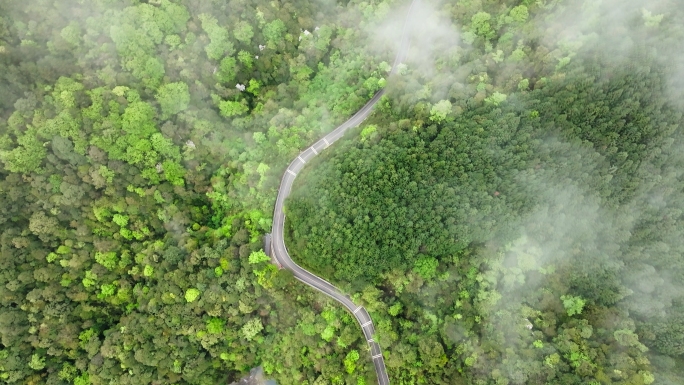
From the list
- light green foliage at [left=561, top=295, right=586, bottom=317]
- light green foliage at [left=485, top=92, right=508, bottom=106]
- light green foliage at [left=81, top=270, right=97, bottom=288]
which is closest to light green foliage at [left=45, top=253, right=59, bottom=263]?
light green foliage at [left=81, top=270, right=97, bottom=288]

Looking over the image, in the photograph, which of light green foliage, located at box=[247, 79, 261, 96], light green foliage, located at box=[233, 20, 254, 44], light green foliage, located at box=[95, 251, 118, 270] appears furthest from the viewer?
light green foliage, located at box=[247, 79, 261, 96]

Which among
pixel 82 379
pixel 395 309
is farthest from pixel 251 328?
pixel 82 379

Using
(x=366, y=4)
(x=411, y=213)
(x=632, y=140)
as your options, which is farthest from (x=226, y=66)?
(x=632, y=140)

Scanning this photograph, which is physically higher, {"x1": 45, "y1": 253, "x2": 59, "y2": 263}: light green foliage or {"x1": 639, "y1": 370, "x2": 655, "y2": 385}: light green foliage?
{"x1": 639, "y1": 370, "x2": 655, "y2": 385}: light green foliage

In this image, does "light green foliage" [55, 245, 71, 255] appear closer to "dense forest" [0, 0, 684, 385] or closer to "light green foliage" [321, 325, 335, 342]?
"dense forest" [0, 0, 684, 385]

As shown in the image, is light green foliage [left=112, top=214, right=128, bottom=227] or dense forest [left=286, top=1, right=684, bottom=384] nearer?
dense forest [left=286, top=1, right=684, bottom=384]

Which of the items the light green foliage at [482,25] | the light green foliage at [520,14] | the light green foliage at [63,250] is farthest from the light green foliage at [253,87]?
the light green foliage at [520,14]

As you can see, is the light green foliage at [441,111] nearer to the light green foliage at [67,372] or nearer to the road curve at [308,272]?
the road curve at [308,272]
